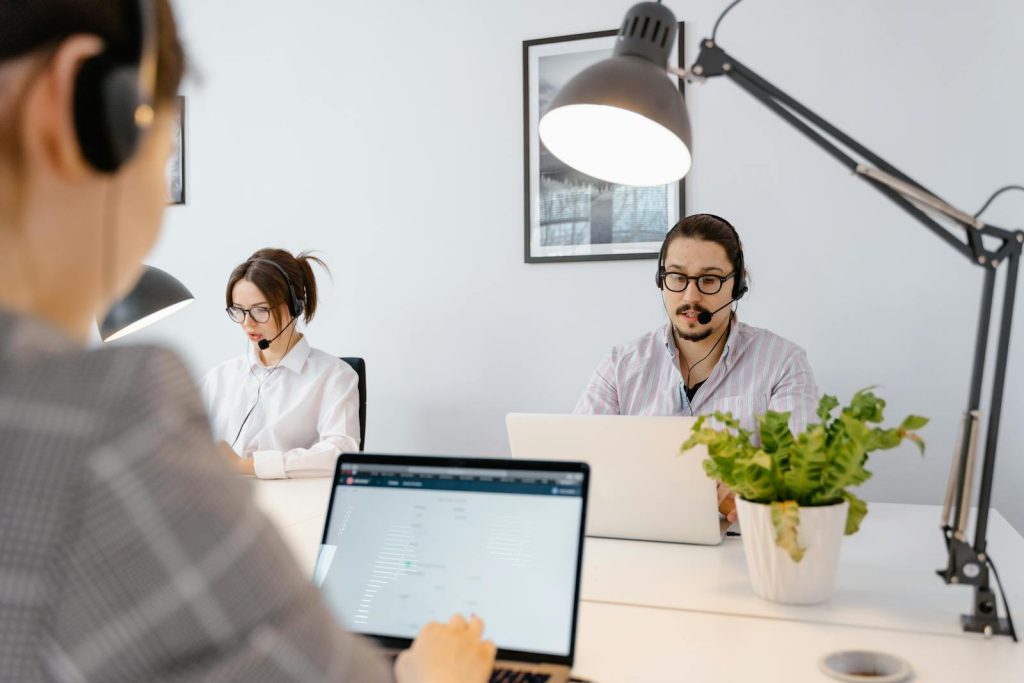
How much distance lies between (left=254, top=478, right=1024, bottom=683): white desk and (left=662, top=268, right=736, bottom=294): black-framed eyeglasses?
0.78 metres

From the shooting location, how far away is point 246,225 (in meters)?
3.35

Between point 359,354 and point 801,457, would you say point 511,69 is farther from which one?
point 801,457

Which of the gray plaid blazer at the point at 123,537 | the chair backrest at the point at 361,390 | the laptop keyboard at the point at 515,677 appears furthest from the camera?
the chair backrest at the point at 361,390

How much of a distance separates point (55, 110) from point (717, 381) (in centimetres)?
200

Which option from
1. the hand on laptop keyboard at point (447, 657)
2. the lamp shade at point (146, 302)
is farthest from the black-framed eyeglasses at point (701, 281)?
the hand on laptop keyboard at point (447, 657)

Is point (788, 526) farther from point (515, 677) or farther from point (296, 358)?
point (296, 358)

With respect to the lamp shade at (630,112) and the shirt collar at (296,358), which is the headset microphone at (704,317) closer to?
the lamp shade at (630,112)

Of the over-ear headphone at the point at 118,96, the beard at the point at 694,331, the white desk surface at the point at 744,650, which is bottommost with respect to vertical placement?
the white desk surface at the point at 744,650

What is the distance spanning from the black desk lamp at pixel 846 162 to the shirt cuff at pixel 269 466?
1.18m

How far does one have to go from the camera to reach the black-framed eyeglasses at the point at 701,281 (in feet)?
7.32

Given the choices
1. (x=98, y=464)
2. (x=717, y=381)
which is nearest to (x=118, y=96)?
(x=98, y=464)

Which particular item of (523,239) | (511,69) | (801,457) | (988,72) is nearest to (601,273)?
(523,239)

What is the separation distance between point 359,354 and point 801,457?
2176 millimetres

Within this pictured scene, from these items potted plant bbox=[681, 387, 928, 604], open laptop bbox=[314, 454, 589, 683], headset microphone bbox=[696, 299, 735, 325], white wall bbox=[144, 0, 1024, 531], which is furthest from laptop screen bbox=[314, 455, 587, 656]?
white wall bbox=[144, 0, 1024, 531]
